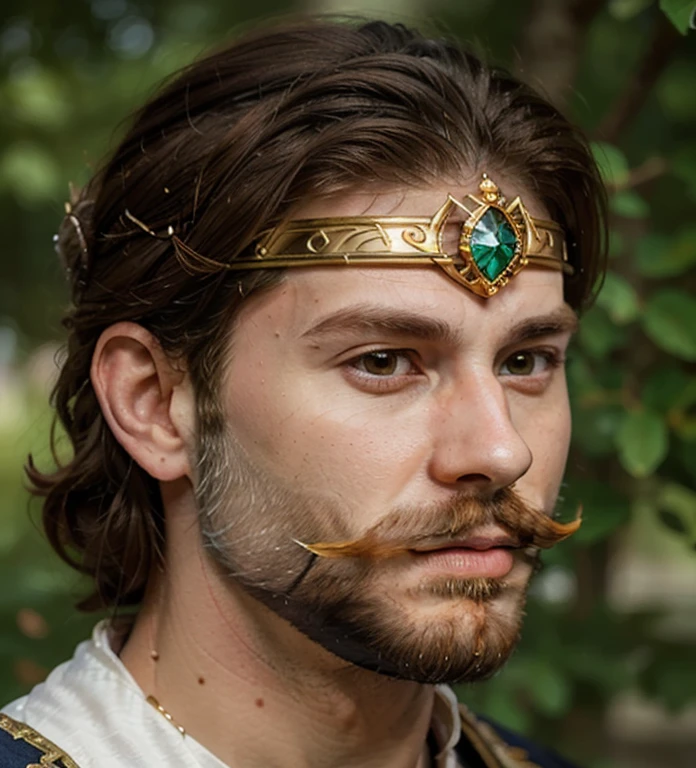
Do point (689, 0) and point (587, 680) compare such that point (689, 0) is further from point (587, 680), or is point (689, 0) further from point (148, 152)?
point (587, 680)

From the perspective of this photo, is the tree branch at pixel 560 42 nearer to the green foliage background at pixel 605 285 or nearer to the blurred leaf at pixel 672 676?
the green foliage background at pixel 605 285

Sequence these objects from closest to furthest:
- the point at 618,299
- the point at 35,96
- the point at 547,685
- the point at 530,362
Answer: the point at 530,362 → the point at 618,299 → the point at 547,685 → the point at 35,96

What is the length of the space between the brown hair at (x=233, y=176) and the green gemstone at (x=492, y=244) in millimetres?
102

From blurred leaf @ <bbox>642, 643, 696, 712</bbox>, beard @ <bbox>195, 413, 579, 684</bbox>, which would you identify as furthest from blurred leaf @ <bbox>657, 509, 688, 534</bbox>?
beard @ <bbox>195, 413, 579, 684</bbox>

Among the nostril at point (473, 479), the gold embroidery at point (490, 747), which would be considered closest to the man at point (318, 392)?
the nostril at point (473, 479)

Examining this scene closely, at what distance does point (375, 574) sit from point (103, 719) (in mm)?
524

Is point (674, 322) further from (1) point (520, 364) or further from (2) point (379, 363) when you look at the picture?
(2) point (379, 363)

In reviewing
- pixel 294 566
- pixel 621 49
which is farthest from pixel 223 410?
pixel 621 49

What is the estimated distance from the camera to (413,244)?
1.99 meters

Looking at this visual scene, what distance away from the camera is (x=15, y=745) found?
→ 2.00m

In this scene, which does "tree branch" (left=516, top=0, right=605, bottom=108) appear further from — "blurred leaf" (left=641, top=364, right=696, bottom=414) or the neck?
the neck

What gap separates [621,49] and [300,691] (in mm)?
2743

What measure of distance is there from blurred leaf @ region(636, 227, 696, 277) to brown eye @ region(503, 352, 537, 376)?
0.72 m

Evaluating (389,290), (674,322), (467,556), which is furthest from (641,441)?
(389,290)
